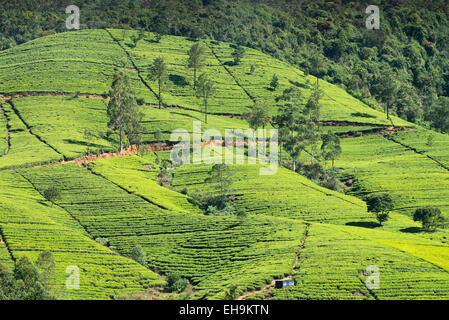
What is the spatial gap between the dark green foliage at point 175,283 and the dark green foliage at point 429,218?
44658 millimetres

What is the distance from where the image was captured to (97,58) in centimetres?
19338

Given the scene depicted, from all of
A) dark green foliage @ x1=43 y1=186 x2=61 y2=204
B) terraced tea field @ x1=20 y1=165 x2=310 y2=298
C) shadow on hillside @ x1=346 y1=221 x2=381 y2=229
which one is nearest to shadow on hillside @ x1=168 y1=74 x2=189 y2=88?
terraced tea field @ x1=20 y1=165 x2=310 y2=298

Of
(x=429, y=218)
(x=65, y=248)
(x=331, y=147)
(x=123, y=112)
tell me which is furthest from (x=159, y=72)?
(x=65, y=248)

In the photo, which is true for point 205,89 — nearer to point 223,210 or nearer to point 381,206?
point 223,210

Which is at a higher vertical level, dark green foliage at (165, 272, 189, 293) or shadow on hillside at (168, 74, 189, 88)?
shadow on hillside at (168, 74, 189, 88)

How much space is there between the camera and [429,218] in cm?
11094

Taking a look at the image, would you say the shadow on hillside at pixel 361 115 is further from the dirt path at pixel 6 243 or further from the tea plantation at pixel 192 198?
the dirt path at pixel 6 243

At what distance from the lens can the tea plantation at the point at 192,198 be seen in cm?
8656

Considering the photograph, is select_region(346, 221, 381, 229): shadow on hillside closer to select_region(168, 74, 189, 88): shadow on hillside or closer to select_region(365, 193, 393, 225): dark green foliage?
select_region(365, 193, 393, 225): dark green foliage

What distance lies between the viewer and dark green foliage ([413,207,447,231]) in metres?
111

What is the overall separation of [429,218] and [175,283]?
47119 millimetres

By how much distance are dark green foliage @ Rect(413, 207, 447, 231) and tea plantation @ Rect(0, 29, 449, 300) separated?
2.51m
